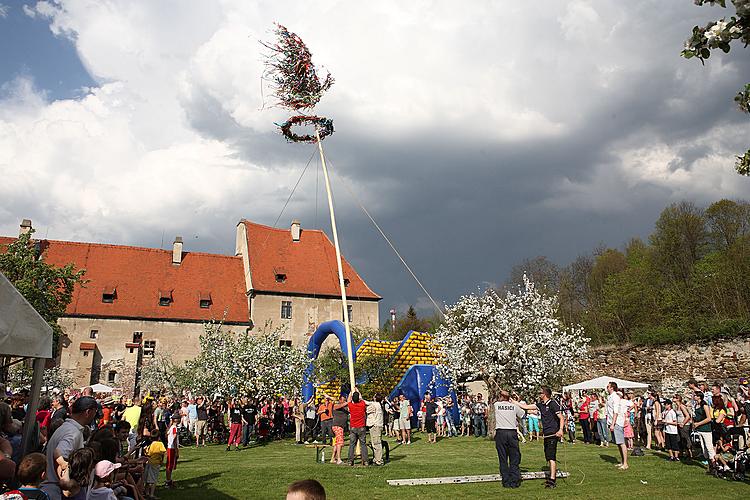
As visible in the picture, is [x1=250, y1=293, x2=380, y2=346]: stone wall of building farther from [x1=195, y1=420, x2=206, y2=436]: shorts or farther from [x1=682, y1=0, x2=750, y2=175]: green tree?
[x1=682, y1=0, x2=750, y2=175]: green tree

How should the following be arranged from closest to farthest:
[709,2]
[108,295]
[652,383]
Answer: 1. [709,2]
2. [652,383]
3. [108,295]

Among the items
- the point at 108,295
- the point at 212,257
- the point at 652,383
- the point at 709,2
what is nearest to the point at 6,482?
the point at 709,2

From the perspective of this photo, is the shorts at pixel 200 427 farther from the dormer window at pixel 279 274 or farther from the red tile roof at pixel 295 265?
the dormer window at pixel 279 274

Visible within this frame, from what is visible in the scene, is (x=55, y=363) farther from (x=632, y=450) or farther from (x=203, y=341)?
(x=632, y=450)

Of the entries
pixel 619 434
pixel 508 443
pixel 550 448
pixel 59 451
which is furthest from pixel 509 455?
pixel 59 451

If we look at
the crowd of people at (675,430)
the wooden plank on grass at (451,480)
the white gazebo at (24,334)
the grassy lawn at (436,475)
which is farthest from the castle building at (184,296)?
the white gazebo at (24,334)

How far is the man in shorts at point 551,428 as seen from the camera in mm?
11586

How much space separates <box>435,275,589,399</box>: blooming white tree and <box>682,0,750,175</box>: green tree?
1900cm

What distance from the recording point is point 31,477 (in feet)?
17.8

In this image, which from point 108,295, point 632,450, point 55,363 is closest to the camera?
point 632,450

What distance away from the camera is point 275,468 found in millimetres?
15000

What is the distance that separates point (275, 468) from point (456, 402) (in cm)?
1608

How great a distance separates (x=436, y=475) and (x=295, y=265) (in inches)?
1686

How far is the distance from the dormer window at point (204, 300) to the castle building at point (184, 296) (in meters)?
0.09
